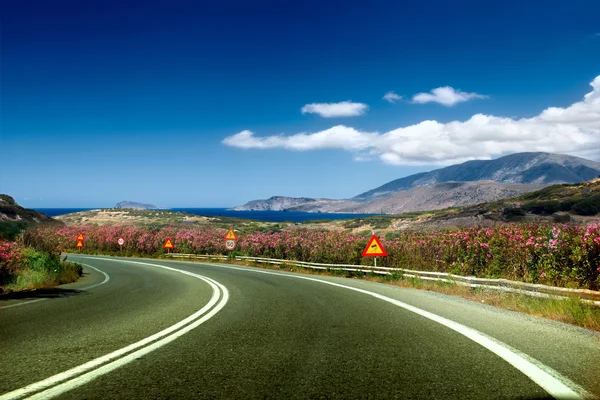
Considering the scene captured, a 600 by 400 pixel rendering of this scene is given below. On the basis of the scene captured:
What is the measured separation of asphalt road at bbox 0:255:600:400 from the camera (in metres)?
3.76

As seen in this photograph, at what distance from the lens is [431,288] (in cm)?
1439

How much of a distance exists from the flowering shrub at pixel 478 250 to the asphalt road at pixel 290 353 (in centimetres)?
445

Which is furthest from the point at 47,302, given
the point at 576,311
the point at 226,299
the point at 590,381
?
the point at 576,311

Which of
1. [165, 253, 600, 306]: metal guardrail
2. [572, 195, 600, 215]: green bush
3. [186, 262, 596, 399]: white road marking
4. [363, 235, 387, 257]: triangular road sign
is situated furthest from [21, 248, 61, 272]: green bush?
[572, 195, 600, 215]: green bush

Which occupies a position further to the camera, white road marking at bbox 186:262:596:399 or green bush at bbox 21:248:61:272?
green bush at bbox 21:248:61:272

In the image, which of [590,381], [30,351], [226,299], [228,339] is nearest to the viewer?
[590,381]

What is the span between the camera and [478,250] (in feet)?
54.0

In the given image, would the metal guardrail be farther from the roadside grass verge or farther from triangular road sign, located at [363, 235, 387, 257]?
the roadside grass verge

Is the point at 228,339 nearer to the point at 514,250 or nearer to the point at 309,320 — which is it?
the point at 309,320

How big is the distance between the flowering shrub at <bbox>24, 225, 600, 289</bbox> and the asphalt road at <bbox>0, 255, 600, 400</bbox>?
4.45 metres

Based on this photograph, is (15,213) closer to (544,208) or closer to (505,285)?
(505,285)

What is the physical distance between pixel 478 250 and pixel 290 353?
44.6 ft

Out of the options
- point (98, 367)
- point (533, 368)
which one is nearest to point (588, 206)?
point (533, 368)

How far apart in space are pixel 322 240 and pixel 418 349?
23961 millimetres
